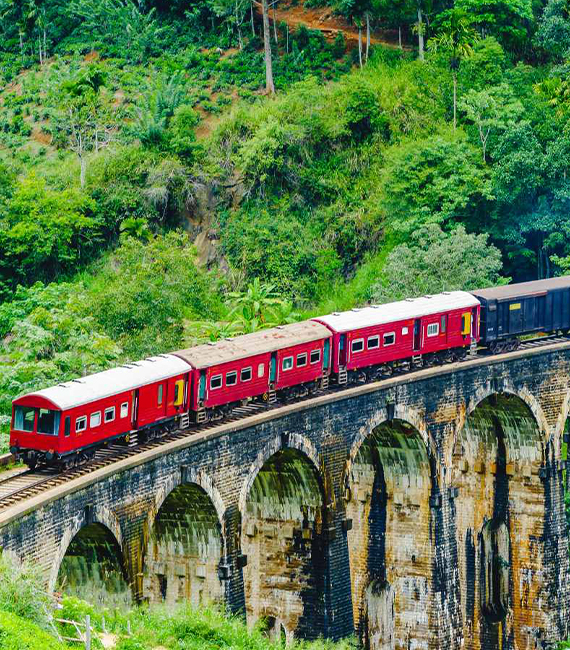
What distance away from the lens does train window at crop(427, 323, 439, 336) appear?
5484 cm

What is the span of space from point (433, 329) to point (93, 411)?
1840 centimetres

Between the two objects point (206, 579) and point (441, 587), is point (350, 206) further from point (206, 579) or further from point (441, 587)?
point (206, 579)

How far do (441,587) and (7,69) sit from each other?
54.8 m

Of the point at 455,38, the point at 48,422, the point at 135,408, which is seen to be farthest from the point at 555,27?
the point at 48,422

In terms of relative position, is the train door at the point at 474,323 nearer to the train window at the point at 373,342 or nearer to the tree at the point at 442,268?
the train window at the point at 373,342

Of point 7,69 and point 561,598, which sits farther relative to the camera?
point 7,69

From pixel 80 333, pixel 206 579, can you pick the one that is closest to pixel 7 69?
pixel 80 333

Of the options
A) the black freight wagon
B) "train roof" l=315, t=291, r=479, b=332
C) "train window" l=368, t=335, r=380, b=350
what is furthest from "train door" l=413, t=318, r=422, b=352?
the black freight wagon

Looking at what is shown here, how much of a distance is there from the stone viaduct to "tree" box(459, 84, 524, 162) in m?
20.3

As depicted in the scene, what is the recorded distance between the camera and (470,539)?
5828 centimetres

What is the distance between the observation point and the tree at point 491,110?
76312 millimetres

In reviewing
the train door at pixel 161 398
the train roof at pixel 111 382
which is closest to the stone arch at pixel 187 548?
the train door at pixel 161 398

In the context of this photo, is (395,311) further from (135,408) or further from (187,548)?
(135,408)

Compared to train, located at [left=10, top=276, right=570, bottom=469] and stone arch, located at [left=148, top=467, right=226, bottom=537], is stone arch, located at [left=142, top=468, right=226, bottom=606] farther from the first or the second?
train, located at [left=10, top=276, right=570, bottom=469]
